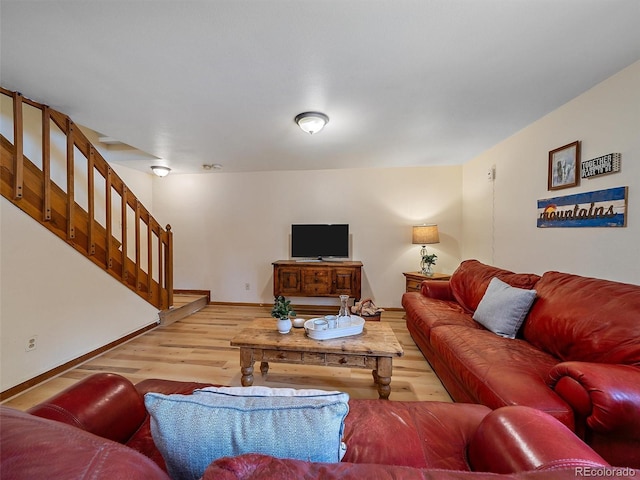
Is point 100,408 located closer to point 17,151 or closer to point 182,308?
point 17,151

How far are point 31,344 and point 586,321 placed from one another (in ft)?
13.4

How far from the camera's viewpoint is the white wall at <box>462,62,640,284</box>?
1707 mm

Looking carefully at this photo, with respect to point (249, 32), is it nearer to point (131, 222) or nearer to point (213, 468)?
point (213, 468)

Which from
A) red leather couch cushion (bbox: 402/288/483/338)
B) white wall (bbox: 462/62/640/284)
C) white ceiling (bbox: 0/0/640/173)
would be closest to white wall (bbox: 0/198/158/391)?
white ceiling (bbox: 0/0/640/173)

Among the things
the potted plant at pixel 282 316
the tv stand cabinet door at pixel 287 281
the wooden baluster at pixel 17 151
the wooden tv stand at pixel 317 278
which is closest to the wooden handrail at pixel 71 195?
the wooden baluster at pixel 17 151

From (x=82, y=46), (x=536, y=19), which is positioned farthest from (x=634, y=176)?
(x=82, y=46)

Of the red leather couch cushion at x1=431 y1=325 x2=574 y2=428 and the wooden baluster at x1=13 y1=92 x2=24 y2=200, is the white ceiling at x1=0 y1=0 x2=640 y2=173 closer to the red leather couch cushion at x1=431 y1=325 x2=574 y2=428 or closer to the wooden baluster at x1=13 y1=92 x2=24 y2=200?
the wooden baluster at x1=13 y1=92 x2=24 y2=200

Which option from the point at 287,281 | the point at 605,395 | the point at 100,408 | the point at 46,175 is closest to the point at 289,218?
the point at 287,281

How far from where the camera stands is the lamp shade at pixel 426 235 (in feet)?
12.5

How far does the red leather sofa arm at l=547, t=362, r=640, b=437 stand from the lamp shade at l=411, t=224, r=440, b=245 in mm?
2660

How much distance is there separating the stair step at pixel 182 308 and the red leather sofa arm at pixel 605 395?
4117 mm

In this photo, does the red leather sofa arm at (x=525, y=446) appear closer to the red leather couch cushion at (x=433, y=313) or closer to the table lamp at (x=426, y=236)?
the red leather couch cushion at (x=433, y=313)

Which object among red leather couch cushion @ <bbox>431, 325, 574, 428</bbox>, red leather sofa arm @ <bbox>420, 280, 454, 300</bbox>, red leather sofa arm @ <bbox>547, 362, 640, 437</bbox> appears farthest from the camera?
red leather sofa arm @ <bbox>420, 280, 454, 300</bbox>

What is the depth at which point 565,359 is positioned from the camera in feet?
5.23
